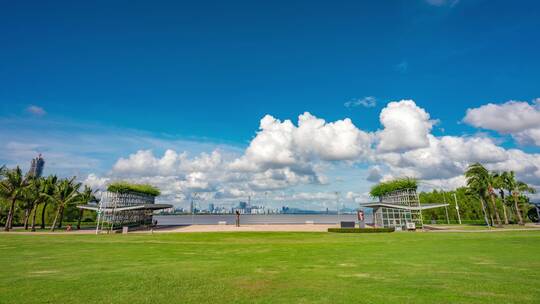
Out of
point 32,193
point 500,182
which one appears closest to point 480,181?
point 500,182

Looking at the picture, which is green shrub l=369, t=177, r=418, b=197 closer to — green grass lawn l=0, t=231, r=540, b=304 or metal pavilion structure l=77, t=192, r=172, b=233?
green grass lawn l=0, t=231, r=540, b=304

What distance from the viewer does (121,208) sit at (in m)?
43.2

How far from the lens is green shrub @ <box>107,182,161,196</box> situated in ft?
156

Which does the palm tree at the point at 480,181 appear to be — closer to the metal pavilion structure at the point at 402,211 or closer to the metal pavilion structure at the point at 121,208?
the metal pavilion structure at the point at 402,211

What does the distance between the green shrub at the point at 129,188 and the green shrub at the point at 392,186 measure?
46969 mm

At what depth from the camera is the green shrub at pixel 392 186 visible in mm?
48188

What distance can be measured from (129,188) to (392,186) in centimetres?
4765

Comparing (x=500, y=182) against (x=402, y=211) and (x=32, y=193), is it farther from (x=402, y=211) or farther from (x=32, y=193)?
(x=32, y=193)

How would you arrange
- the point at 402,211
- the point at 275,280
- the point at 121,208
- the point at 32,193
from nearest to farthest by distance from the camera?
1. the point at 275,280
2. the point at 121,208
3. the point at 402,211
4. the point at 32,193

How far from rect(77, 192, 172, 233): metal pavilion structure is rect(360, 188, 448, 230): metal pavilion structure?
125 feet

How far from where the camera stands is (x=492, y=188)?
174 feet

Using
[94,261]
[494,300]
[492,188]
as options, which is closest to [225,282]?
[494,300]

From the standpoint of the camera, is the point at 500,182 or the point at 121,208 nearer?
the point at 121,208

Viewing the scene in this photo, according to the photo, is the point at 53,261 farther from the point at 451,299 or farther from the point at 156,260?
the point at 451,299
